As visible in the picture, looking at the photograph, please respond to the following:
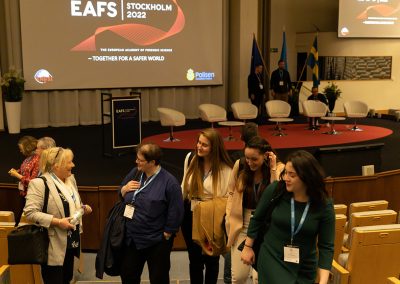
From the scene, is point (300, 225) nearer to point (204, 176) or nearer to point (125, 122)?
point (204, 176)

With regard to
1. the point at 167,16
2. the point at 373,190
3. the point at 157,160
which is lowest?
the point at 373,190

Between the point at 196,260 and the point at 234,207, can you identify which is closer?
the point at 234,207

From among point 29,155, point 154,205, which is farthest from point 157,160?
point 29,155

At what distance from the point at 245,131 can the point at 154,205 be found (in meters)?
1.07

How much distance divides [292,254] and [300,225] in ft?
0.51

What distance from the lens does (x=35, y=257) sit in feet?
10.4

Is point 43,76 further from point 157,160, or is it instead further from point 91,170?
point 157,160

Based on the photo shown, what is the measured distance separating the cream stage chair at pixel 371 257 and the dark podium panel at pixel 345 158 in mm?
3673

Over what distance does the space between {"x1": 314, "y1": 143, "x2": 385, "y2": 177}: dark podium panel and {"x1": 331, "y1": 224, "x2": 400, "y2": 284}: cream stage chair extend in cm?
367

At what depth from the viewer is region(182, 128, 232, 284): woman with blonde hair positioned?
354cm

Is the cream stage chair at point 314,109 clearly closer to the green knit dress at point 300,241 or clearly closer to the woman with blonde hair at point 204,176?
the woman with blonde hair at point 204,176

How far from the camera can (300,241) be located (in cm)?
258

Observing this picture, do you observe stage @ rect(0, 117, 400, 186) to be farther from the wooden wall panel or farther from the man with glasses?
the man with glasses

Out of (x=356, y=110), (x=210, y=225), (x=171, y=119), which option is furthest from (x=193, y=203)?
(x=356, y=110)
